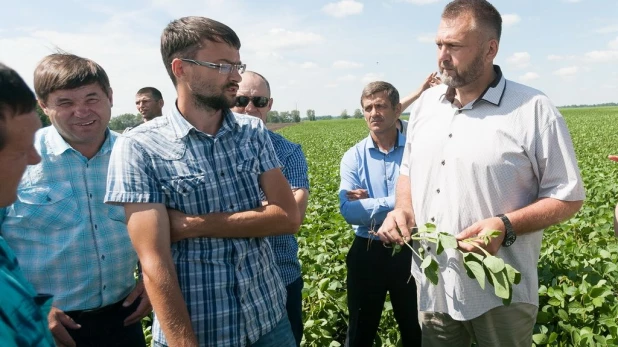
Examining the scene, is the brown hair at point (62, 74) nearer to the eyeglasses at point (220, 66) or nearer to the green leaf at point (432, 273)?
the eyeglasses at point (220, 66)

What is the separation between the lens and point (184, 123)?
1.79m

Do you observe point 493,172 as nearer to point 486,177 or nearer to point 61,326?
point 486,177

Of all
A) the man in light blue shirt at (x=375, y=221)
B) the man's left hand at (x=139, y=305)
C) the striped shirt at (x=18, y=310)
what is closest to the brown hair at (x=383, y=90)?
the man in light blue shirt at (x=375, y=221)

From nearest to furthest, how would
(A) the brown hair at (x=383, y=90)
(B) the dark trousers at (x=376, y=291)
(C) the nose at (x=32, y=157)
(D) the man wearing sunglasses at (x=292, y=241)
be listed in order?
(C) the nose at (x=32, y=157) < (D) the man wearing sunglasses at (x=292, y=241) < (B) the dark trousers at (x=376, y=291) < (A) the brown hair at (x=383, y=90)

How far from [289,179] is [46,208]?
47.1 inches

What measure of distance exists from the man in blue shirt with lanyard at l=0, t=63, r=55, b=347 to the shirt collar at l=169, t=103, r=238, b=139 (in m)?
0.58

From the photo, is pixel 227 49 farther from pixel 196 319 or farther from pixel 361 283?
pixel 361 283

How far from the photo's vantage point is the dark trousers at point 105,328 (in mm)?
2275

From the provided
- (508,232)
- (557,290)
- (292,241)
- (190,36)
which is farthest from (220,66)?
(557,290)

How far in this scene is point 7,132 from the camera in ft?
3.71

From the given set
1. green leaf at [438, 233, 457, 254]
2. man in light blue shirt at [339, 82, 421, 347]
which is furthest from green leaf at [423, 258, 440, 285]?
man in light blue shirt at [339, 82, 421, 347]

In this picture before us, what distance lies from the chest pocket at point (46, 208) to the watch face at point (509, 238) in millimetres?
1955

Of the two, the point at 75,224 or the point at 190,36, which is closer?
the point at 190,36

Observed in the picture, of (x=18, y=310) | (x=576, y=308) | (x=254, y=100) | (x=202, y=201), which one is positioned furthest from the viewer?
(x=576, y=308)
